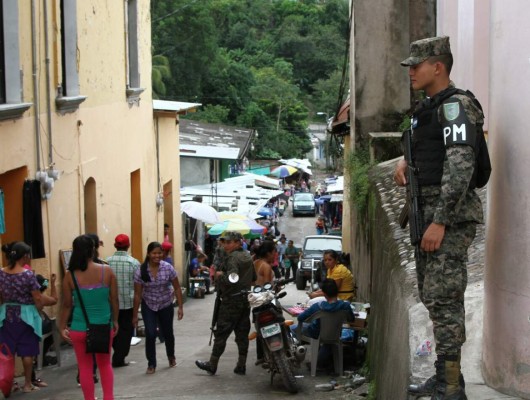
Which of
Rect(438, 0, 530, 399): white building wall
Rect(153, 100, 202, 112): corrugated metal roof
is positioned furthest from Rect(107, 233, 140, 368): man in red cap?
Rect(153, 100, 202, 112): corrugated metal roof

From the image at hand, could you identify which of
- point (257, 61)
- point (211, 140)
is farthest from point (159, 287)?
point (257, 61)

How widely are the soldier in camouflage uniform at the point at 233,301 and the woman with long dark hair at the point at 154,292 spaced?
1.74 feet

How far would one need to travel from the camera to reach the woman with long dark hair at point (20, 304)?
939 cm

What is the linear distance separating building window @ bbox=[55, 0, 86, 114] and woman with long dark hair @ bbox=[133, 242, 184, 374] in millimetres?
4529

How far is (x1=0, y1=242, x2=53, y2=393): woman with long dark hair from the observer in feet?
30.8

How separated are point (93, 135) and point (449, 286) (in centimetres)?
1221

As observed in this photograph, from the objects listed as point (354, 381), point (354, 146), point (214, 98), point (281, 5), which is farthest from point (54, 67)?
point (281, 5)

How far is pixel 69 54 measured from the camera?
15141mm

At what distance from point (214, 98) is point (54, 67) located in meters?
55.3

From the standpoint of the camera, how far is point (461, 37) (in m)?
14.4

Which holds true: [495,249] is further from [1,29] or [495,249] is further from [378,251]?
[1,29]

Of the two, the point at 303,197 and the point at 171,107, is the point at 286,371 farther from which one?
the point at 303,197

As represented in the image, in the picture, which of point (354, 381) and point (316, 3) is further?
point (316, 3)

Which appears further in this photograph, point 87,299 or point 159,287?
point 159,287
